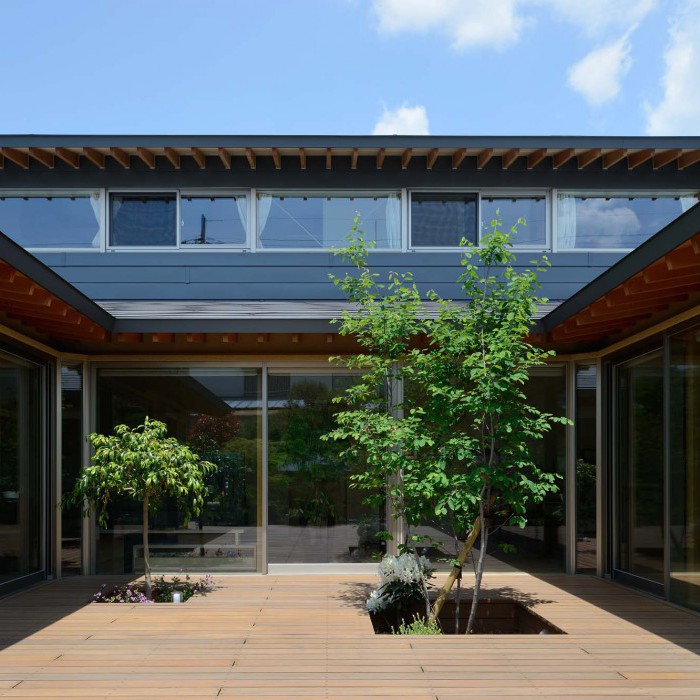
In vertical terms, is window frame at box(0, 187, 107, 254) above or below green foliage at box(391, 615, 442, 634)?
above

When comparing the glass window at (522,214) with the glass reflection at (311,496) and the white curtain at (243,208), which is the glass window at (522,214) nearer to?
the white curtain at (243,208)

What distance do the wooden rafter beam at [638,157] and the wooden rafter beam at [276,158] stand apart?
14.1 feet

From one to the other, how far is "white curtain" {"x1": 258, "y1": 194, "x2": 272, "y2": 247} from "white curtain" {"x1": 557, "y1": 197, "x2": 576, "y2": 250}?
3.63m

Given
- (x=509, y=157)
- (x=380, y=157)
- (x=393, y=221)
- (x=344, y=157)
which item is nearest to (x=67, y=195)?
(x=344, y=157)

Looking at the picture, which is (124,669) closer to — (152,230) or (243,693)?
(243,693)

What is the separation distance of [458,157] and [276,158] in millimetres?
2221

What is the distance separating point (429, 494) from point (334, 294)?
13.9 ft

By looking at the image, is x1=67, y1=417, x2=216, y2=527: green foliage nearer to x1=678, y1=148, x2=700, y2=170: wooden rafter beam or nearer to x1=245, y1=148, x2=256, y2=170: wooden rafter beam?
x1=245, y1=148, x2=256, y2=170: wooden rafter beam

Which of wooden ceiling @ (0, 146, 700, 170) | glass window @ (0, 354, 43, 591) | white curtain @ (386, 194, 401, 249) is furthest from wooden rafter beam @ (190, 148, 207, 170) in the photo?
glass window @ (0, 354, 43, 591)

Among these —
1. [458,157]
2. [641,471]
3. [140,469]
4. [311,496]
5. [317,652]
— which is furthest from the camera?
[458,157]

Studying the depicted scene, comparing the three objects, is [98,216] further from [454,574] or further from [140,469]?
[454,574]

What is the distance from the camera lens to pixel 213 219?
33.3 ft

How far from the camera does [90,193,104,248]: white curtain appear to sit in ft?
32.9

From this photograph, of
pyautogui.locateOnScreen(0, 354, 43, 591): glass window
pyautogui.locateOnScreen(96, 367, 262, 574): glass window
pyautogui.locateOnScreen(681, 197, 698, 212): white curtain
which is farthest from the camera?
pyautogui.locateOnScreen(681, 197, 698, 212): white curtain
